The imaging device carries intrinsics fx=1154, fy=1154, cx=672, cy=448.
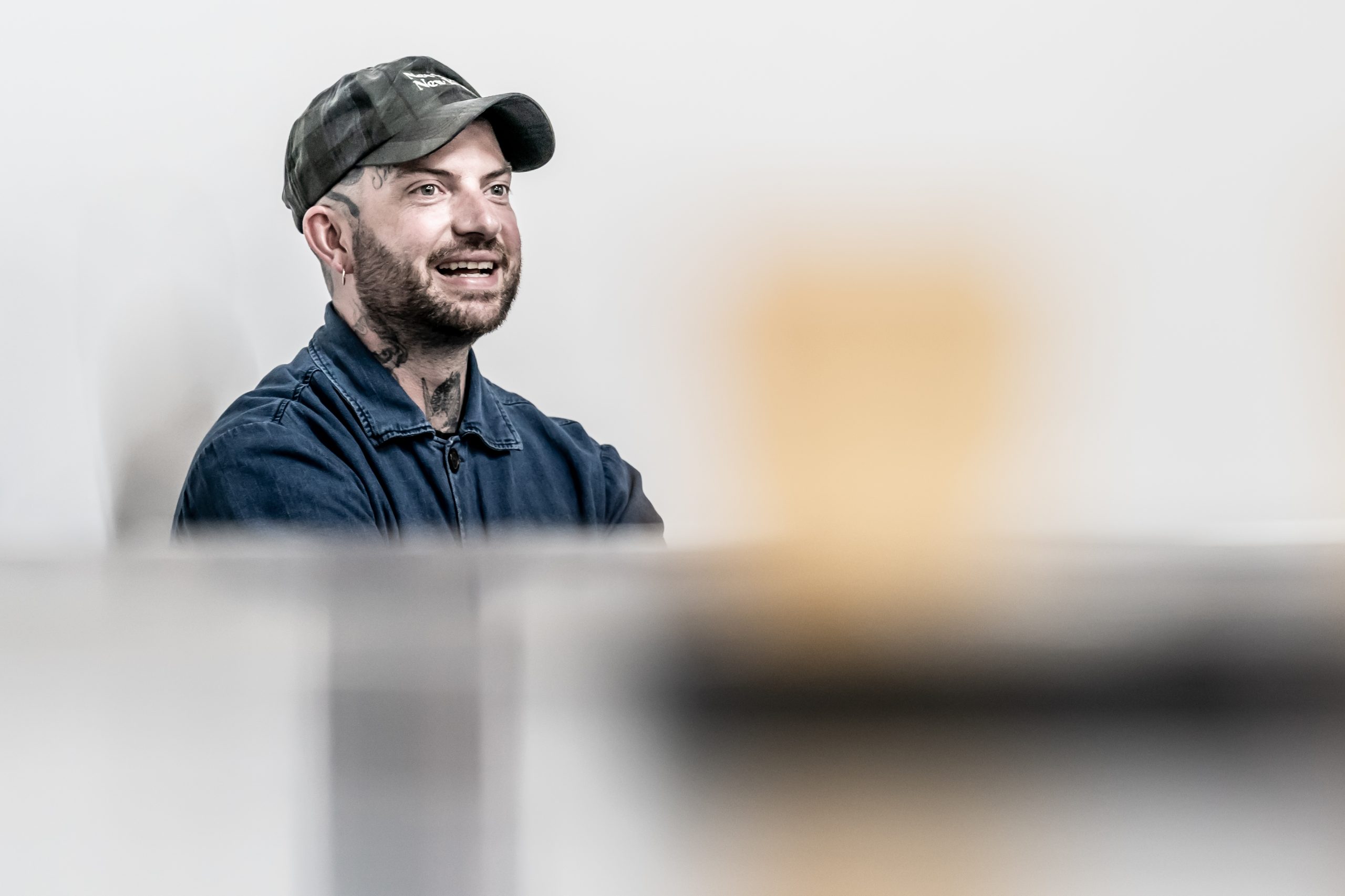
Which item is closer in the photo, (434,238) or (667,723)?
(667,723)

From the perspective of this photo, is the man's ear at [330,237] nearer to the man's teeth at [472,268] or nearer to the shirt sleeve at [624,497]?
the man's teeth at [472,268]

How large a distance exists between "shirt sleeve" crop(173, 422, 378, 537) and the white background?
0.58 feet

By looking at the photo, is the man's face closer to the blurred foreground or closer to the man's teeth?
the man's teeth

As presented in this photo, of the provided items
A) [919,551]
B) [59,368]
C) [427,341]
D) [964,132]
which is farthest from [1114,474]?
[59,368]

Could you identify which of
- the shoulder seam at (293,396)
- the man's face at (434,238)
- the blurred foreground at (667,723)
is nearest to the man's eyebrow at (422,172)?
the man's face at (434,238)

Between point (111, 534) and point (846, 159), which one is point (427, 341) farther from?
point (846, 159)

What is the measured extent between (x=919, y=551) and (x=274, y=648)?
73 millimetres

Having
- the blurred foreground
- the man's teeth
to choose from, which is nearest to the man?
the man's teeth

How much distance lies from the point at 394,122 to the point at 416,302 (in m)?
0.09

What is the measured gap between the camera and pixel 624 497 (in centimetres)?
65

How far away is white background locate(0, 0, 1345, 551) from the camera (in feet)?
1.84

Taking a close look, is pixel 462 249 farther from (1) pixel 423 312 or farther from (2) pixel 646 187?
(2) pixel 646 187

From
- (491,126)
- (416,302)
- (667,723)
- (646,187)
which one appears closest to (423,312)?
(416,302)

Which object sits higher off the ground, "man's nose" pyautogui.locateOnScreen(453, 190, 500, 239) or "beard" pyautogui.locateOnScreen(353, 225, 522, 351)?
"man's nose" pyautogui.locateOnScreen(453, 190, 500, 239)
